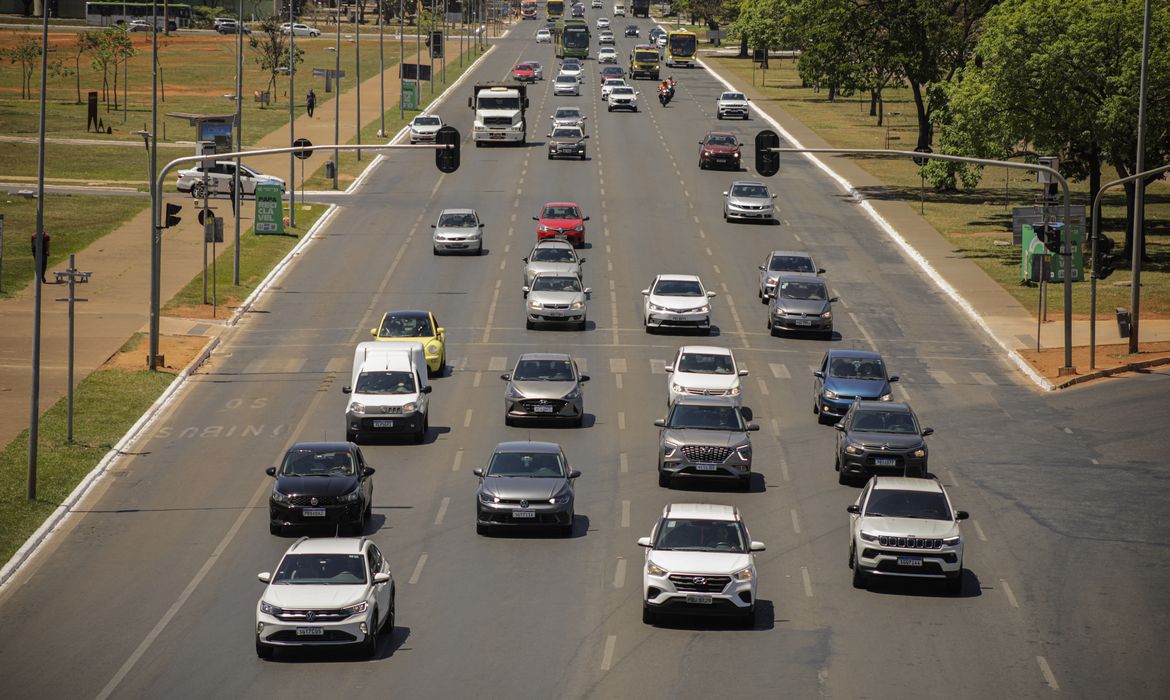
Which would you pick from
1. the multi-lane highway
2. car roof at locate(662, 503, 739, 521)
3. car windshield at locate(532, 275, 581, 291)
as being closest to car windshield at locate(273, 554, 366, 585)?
the multi-lane highway

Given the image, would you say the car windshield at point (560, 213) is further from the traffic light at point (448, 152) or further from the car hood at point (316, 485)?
the car hood at point (316, 485)

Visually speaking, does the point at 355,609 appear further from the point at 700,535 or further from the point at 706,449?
the point at 706,449

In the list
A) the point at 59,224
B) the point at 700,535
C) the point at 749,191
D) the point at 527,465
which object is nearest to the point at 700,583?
the point at 700,535

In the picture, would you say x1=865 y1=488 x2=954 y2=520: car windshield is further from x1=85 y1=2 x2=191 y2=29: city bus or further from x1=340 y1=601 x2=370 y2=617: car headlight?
x1=85 y1=2 x2=191 y2=29: city bus

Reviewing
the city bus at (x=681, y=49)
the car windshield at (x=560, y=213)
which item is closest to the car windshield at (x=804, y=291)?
the car windshield at (x=560, y=213)

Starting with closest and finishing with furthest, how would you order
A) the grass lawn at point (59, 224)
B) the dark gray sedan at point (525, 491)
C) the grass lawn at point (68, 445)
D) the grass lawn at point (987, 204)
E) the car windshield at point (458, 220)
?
1. the dark gray sedan at point (525, 491)
2. the grass lawn at point (68, 445)
3. the grass lawn at point (987, 204)
4. the grass lawn at point (59, 224)
5. the car windshield at point (458, 220)

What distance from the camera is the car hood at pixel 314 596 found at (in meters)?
22.3

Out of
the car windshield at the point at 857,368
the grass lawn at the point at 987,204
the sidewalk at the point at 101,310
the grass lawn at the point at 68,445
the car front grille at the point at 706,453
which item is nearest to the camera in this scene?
the grass lawn at the point at 68,445

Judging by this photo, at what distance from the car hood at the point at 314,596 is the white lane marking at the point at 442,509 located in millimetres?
7867

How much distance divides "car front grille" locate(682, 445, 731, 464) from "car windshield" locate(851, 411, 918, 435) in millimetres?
2994

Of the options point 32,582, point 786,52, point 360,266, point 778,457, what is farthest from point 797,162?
point 786,52

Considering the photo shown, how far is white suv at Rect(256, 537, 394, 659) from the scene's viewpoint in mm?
22344

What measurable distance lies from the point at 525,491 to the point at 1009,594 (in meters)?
8.18

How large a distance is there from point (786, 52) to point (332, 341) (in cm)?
13191
